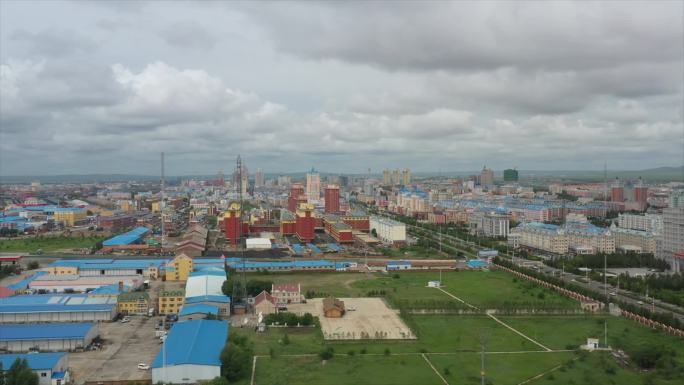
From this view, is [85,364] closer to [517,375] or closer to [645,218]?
[517,375]

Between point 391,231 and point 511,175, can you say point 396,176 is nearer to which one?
point 511,175

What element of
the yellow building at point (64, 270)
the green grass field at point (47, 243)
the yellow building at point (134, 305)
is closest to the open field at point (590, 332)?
the yellow building at point (134, 305)

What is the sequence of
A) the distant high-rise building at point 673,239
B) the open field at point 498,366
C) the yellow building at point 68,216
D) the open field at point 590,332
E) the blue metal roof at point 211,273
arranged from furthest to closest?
the yellow building at point 68,216
the distant high-rise building at point 673,239
the blue metal roof at point 211,273
the open field at point 590,332
the open field at point 498,366

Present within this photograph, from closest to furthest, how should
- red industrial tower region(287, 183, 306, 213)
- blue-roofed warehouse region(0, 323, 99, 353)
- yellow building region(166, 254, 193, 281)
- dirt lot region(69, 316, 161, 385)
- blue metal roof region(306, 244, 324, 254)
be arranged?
→ dirt lot region(69, 316, 161, 385), blue-roofed warehouse region(0, 323, 99, 353), yellow building region(166, 254, 193, 281), blue metal roof region(306, 244, 324, 254), red industrial tower region(287, 183, 306, 213)

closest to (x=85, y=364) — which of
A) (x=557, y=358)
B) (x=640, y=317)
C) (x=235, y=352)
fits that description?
(x=235, y=352)

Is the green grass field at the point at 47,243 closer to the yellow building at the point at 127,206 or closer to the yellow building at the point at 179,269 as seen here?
the yellow building at the point at 179,269

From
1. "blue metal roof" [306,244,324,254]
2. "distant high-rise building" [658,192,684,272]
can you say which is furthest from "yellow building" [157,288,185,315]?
"distant high-rise building" [658,192,684,272]

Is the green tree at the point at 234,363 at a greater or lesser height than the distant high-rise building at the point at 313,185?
lesser

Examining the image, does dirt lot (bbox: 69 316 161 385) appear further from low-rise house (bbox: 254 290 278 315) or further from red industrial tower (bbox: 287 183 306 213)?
red industrial tower (bbox: 287 183 306 213)
